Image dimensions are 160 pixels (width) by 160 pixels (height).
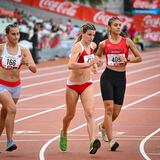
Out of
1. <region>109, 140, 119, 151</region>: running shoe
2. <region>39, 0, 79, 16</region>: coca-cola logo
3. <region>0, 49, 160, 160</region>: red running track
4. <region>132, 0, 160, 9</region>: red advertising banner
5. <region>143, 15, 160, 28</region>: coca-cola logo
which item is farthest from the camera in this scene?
<region>132, 0, 160, 9</region>: red advertising banner

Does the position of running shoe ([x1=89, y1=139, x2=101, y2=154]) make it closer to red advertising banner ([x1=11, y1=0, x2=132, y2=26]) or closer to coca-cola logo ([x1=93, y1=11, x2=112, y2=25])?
red advertising banner ([x1=11, y1=0, x2=132, y2=26])

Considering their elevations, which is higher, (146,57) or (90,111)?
(90,111)

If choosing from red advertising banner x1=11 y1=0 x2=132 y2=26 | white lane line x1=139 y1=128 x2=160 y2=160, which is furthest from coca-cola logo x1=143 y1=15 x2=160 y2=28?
white lane line x1=139 y1=128 x2=160 y2=160

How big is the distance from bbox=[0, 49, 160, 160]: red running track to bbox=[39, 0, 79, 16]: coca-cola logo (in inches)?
926

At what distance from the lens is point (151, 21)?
181ft

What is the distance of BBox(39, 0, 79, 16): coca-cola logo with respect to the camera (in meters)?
52.0

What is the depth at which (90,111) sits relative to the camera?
11.9m

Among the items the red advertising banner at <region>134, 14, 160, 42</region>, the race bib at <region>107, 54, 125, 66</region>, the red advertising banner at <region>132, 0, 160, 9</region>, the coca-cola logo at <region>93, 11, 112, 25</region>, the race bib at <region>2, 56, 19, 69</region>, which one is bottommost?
the red advertising banner at <region>134, 14, 160, 42</region>

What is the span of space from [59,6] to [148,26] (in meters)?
7.07

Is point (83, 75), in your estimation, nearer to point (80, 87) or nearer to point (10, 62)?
point (80, 87)

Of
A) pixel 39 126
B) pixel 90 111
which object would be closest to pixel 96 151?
pixel 90 111

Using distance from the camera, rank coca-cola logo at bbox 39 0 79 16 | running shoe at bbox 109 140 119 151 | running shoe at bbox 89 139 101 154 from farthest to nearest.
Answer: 1. coca-cola logo at bbox 39 0 79 16
2. running shoe at bbox 109 140 119 151
3. running shoe at bbox 89 139 101 154

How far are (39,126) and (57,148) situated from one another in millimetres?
2923

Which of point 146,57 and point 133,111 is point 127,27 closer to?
point 146,57
